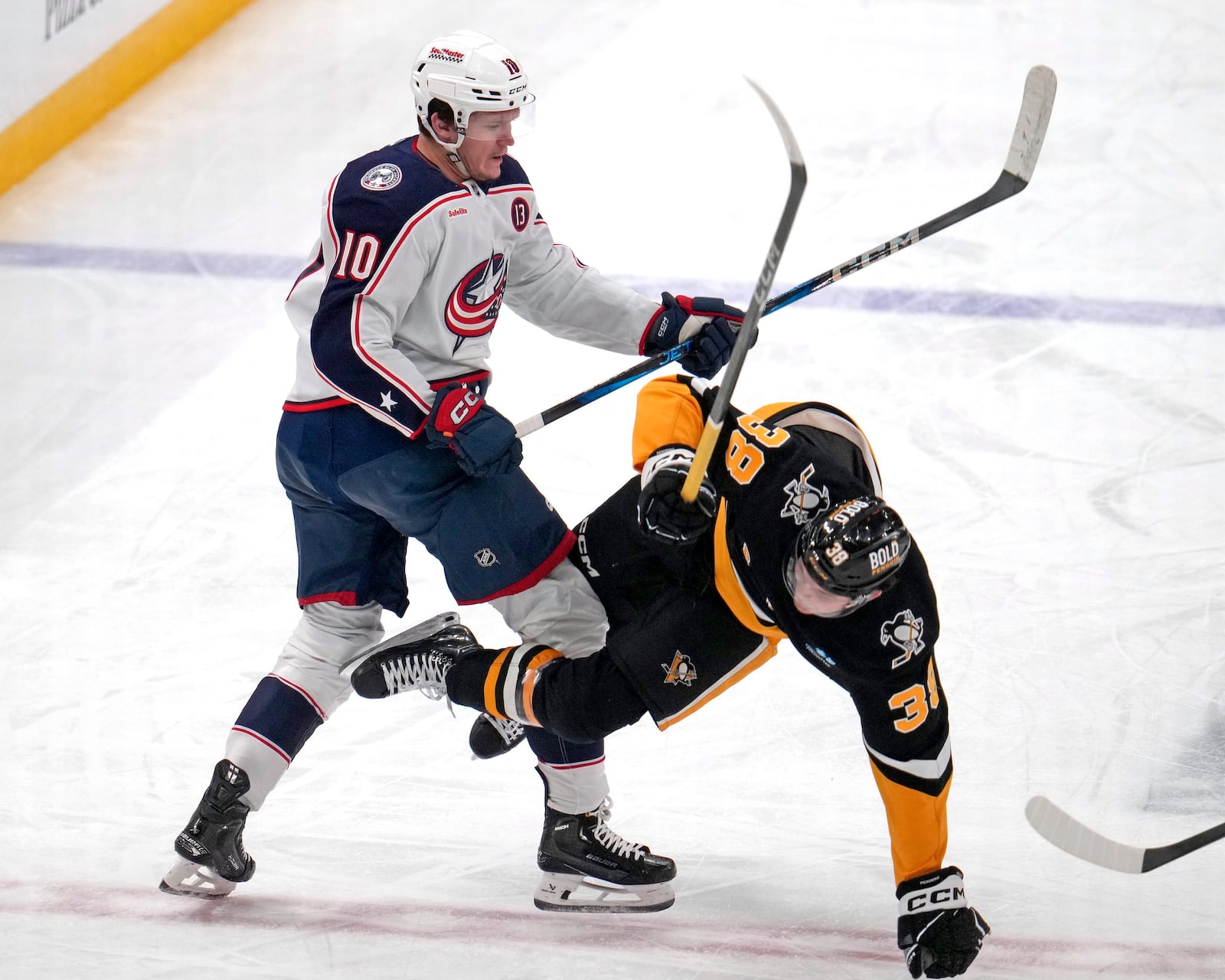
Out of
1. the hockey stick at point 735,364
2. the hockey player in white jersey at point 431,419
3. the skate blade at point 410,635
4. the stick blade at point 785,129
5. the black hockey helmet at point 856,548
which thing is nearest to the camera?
the black hockey helmet at point 856,548

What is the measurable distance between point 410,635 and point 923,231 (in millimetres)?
1226

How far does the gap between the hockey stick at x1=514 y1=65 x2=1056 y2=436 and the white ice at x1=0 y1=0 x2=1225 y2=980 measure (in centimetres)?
76

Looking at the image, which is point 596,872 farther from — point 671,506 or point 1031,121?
point 1031,121

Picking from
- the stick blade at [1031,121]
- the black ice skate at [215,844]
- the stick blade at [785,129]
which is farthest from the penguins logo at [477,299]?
the stick blade at [1031,121]

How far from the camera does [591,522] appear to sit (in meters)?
2.96

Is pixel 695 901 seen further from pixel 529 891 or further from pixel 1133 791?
pixel 1133 791

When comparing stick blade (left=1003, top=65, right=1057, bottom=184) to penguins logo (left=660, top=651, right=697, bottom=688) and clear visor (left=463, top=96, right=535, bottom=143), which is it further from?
penguins logo (left=660, top=651, right=697, bottom=688)

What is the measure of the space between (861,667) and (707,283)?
2.56 m

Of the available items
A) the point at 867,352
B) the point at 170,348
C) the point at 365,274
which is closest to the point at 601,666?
the point at 365,274

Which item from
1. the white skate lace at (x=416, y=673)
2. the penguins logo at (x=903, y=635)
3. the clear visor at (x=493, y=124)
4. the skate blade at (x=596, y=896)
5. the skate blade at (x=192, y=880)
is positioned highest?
the clear visor at (x=493, y=124)

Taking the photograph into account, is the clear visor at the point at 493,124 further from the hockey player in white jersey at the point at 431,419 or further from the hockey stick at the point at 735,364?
the hockey stick at the point at 735,364

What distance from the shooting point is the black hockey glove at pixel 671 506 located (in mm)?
2559

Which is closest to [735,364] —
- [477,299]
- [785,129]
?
[785,129]

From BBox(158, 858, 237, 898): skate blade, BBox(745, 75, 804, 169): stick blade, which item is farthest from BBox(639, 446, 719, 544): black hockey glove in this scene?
BBox(158, 858, 237, 898): skate blade
